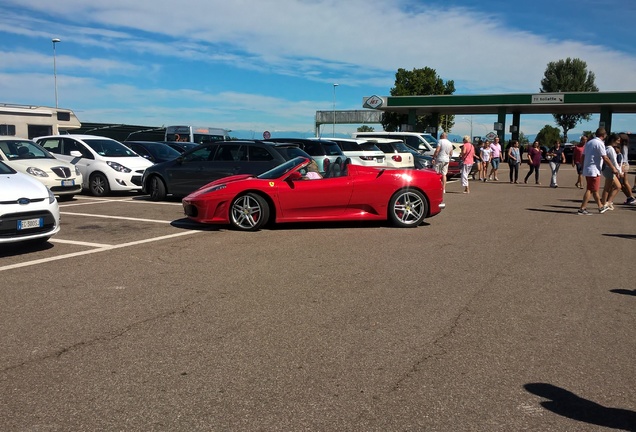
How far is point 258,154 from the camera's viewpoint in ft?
42.4

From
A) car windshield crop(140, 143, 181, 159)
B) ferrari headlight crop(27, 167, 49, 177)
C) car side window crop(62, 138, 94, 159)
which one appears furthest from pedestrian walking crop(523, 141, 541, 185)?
ferrari headlight crop(27, 167, 49, 177)

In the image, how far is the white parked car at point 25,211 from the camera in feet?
23.4

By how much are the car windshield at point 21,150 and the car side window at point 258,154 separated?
209 inches

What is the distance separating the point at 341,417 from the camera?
10.4 feet

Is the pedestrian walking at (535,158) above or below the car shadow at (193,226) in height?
above

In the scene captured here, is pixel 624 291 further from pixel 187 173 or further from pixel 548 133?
pixel 548 133

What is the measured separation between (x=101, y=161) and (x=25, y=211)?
28.2 ft

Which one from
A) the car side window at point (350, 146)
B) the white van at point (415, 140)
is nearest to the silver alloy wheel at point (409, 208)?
the car side window at point (350, 146)

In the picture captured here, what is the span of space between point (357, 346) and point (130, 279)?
3068 millimetres

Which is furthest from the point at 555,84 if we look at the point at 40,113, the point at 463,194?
the point at 463,194

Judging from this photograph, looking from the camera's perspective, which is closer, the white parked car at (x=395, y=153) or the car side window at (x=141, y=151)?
the white parked car at (x=395, y=153)

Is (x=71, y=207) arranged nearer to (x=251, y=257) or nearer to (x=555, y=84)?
(x=251, y=257)

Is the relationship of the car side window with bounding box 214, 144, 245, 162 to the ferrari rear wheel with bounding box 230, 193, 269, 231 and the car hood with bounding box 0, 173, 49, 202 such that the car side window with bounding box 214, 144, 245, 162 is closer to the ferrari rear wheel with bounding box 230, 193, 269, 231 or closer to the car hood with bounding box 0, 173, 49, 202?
the ferrari rear wheel with bounding box 230, 193, 269, 231

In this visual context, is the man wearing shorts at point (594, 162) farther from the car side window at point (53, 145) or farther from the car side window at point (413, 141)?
the car side window at point (53, 145)
